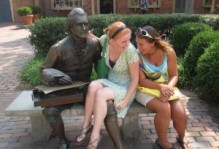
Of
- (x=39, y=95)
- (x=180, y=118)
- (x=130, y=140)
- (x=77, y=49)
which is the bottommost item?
(x=130, y=140)

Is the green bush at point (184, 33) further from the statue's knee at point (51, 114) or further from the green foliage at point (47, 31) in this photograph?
the statue's knee at point (51, 114)

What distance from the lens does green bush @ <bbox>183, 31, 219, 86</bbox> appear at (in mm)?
5625

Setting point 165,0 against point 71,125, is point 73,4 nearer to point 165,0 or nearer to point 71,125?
point 165,0

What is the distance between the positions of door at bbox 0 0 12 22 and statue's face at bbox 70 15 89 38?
55.8ft

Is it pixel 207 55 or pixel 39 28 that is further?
pixel 39 28

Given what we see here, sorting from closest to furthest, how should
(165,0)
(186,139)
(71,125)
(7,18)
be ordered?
(186,139), (71,125), (165,0), (7,18)

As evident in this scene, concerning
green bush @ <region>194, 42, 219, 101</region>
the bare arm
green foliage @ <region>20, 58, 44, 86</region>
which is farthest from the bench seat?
green foliage @ <region>20, 58, 44, 86</region>

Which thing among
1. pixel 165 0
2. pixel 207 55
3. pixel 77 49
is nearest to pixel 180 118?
pixel 77 49

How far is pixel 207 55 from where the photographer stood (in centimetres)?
496

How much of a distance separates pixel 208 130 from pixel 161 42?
1.46 meters

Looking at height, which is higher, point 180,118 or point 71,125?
point 180,118

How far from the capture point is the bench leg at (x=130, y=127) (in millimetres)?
3891

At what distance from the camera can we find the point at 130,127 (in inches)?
153

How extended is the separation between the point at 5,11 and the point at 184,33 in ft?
48.3
